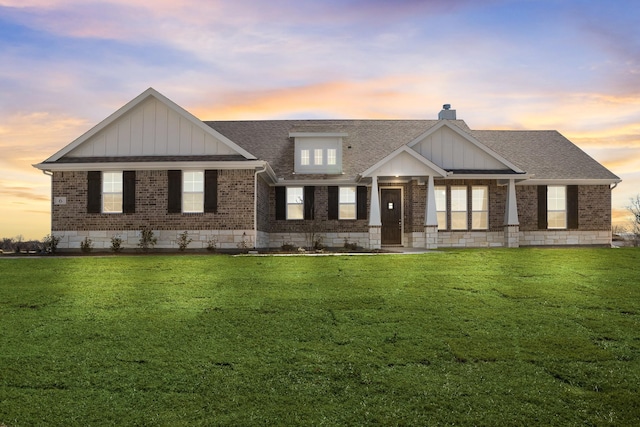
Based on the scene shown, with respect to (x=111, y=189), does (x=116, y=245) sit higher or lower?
lower

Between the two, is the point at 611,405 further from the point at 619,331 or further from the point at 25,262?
the point at 25,262

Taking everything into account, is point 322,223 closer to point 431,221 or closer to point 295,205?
point 295,205

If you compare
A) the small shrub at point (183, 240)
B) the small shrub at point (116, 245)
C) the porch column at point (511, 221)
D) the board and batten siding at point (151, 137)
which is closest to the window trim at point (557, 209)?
the porch column at point (511, 221)

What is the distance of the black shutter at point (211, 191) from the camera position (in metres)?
20.5

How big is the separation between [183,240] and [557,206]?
16680 mm

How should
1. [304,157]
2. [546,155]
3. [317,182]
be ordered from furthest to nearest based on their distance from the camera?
[546,155], [304,157], [317,182]

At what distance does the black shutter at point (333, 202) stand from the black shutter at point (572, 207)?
10.6m

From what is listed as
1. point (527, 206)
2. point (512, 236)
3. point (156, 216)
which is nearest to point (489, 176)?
point (512, 236)

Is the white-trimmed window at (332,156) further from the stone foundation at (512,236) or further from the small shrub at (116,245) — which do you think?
the small shrub at (116,245)

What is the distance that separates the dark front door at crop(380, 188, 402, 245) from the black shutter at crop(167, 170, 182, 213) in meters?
8.60

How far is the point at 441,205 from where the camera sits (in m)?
24.0

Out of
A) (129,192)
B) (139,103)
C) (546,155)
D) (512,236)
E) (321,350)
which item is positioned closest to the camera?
(321,350)

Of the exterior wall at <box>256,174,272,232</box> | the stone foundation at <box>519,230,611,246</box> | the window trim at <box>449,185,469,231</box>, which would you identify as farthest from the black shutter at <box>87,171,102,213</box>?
the stone foundation at <box>519,230,611,246</box>

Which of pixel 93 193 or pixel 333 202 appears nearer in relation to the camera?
pixel 93 193
